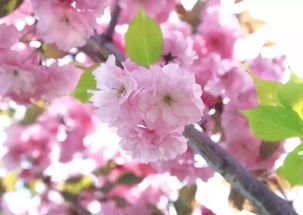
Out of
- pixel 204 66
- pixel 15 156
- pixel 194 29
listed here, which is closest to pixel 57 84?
pixel 204 66

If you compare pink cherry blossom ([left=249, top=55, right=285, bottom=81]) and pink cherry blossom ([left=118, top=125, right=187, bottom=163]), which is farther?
pink cherry blossom ([left=249, top=55, right=285, bottom=81])

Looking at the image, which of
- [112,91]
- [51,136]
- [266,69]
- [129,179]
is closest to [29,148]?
[51,136]

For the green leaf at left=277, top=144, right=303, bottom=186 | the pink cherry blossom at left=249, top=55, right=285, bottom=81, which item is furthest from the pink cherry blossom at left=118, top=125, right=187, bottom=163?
the pink cherry blossom at left=249, top=55, right=285, bottom=81

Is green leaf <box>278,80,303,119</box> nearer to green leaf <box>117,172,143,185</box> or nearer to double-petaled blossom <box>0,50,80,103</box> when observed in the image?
double-petaled blossom <box>0,50,80,103</box>

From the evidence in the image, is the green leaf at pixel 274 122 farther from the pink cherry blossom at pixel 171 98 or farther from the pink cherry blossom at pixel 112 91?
the pink cherry blossom at pixel 112 91

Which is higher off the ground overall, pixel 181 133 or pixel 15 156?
pixel 181 133

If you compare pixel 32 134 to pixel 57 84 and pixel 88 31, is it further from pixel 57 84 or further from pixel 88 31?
pixel 88 31
